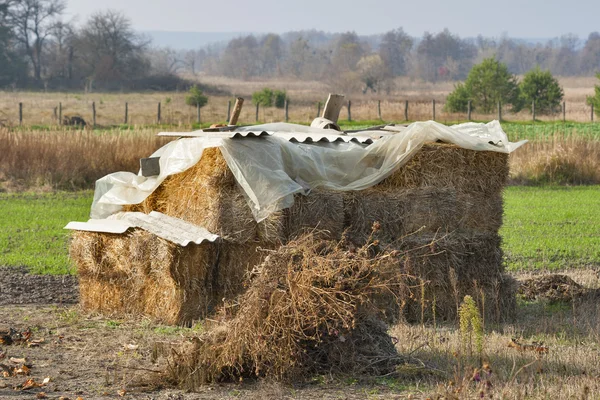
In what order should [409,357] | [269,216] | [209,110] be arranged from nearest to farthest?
1. [409,357]
2. [269,216]
3. [209,110]

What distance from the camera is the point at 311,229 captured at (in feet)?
29.4

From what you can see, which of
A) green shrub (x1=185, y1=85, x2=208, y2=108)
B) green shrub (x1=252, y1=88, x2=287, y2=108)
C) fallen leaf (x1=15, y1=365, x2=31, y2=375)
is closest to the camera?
fallen leaf (x1=15, y1=365, x2=31, y2=375)

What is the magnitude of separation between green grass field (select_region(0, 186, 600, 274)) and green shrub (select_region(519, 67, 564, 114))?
34172 millimetres

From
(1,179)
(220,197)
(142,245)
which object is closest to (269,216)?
(220,197)

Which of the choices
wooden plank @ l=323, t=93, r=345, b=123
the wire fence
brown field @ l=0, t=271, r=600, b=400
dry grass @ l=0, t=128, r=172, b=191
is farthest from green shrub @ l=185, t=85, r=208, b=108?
brown field @ l=0, t=271, r=600, b=400

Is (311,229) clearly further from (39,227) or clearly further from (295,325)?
(39,227)

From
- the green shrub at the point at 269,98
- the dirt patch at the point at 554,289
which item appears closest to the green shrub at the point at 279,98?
the green shrub at the point at 269,98

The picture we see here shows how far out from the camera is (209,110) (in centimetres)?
5466

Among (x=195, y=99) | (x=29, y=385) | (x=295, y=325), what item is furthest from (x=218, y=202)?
(x=195, y=99)

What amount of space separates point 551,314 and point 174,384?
494 cm

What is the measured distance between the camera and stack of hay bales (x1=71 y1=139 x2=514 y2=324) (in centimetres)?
911

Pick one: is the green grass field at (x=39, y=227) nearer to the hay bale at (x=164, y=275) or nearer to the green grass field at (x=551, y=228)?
the hay bale at (x=164, y=275)

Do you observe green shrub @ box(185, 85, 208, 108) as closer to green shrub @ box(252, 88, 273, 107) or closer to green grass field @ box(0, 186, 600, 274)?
green shrub @ box(252, 88, 273, 107)

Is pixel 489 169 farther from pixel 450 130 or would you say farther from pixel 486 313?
pixel 486 313
